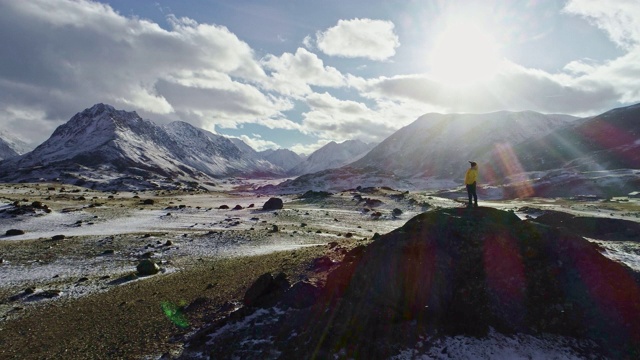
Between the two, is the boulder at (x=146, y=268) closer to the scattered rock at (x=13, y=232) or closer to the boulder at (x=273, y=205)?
the scattered rock at (x=13, y=232)

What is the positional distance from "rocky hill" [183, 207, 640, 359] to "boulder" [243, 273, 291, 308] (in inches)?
7.6

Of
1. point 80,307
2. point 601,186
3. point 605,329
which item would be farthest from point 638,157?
point 80,307

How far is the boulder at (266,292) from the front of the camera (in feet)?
56.5

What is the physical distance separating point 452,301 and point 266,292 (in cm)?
887

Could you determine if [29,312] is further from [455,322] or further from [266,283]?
[455,322]

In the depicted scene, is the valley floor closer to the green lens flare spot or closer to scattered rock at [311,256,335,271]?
the green lens flare spot

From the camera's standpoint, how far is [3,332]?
15.8 m

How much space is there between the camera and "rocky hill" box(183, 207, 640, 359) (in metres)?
13.9

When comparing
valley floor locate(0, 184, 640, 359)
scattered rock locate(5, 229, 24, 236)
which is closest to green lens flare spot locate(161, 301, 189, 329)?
valley floor locate(0, 184, 640, 359)

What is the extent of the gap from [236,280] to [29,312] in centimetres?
1058

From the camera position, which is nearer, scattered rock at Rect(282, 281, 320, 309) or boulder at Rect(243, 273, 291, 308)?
scattered rock at Rect(282, 281, 320, 309)

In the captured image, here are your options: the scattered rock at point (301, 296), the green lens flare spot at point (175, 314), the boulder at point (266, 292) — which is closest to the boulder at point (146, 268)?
the green lens flare spot at point (175, 314)

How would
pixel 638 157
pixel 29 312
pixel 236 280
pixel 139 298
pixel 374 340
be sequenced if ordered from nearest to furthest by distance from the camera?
pixel 374 340, pixel 29 312, pixel 139 298, pixel 236 280, pixel 638 157

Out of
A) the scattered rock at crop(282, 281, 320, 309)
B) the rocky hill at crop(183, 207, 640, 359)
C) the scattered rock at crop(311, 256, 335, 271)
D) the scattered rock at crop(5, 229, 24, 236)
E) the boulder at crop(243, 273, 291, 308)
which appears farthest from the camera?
the scattered rock at crop(5, 229, 24, 236)
